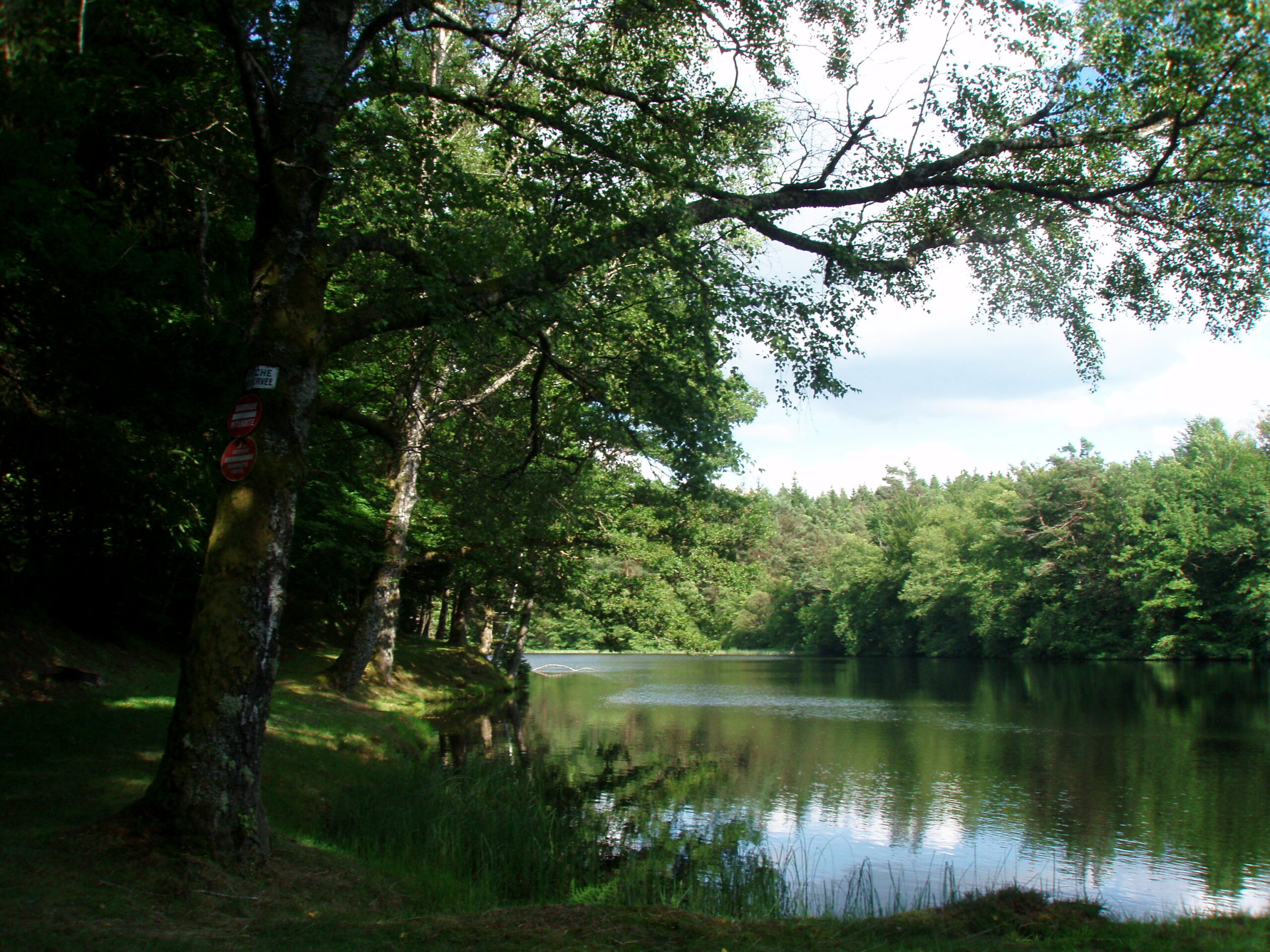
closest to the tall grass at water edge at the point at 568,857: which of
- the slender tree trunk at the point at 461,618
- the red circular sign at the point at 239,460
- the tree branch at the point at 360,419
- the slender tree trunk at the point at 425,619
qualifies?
the red circular sign at the point at 239,460

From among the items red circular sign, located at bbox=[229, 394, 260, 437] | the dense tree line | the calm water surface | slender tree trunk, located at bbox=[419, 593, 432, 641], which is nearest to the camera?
red circular sign, located at bbox=[229, 394, 260, 437]

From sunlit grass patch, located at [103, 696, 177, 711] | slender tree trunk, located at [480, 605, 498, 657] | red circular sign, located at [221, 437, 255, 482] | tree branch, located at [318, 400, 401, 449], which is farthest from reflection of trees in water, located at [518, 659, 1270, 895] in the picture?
red circular sign, located at [221, 437, 255, 482]

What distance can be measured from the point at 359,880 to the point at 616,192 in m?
6.05

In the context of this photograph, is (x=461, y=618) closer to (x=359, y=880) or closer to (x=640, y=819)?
A: (x=640, y=819)

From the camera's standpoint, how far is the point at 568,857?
30.4ft

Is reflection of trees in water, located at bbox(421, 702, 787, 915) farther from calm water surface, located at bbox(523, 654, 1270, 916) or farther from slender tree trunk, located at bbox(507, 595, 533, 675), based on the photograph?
slender tree trunk, located at bbox(507, 595, 533, 675)

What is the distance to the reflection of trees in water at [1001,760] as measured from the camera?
12305 millimetres

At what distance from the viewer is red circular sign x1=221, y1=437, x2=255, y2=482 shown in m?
6.33

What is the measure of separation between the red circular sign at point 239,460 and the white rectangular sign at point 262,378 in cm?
41

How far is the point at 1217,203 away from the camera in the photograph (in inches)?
361

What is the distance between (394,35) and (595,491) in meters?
12.2

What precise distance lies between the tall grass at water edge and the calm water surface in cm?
23

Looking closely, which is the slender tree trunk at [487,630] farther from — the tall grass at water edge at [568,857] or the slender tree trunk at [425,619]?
the tall grass at water edge at [568,857]

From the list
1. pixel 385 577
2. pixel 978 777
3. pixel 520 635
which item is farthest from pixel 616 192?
pixel 520 635
